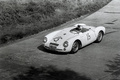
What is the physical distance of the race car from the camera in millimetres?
12789

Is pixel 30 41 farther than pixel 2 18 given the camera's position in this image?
No

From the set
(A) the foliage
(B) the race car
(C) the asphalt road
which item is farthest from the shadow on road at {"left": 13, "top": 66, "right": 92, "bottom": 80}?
(B) the race car

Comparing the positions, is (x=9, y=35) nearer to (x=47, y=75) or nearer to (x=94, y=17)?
(x=47, y=75)

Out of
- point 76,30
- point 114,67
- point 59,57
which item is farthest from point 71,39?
point 114,67

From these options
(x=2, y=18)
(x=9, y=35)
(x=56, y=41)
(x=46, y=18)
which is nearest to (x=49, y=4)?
(x=46, y=18)

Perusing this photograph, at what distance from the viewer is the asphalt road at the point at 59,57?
11.2 metres

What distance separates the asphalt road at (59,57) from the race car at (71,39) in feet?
1.11

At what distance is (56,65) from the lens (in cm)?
1165

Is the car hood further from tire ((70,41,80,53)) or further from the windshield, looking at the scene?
tire ((70,41,80,53))

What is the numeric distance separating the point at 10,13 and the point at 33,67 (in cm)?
923

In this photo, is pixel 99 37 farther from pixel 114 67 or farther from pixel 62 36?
pixel 114 67

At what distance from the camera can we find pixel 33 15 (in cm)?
2030

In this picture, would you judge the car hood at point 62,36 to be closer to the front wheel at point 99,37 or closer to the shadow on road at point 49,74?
the front wheel at point 99,37

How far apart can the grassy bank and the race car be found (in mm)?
3139
